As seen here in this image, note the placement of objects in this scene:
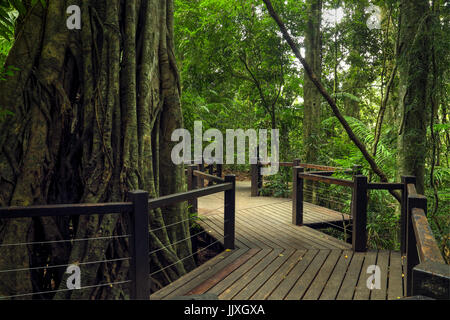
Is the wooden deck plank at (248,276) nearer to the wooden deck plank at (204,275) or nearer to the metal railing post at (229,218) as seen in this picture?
the wooden deck plank at (204,275)

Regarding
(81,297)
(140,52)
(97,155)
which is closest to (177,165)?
(97,155)

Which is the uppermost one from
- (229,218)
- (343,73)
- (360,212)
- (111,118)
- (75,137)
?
(343,73)

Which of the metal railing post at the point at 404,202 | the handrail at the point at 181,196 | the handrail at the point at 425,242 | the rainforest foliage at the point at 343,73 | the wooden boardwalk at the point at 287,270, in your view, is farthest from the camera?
the rainforest foliage at the point at 343,73

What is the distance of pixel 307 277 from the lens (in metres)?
3.13

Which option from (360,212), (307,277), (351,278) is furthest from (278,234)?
(351,278)

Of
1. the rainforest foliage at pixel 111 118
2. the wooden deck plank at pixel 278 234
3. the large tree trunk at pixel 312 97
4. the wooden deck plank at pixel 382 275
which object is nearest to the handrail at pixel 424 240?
the wooden deck plank at pixel 382 275

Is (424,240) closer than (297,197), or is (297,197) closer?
(424,240)

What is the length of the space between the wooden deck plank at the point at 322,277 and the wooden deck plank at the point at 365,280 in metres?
0.31

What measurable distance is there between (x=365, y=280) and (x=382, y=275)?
0.91 ft

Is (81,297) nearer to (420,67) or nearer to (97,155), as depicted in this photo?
(97,155)

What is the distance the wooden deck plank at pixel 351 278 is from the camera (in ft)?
9.02

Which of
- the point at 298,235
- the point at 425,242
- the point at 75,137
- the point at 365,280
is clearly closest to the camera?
the point at 425,242

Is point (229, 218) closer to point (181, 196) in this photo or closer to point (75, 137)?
point (181, 196)

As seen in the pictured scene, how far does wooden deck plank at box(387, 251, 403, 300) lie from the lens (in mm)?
2765
